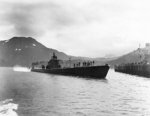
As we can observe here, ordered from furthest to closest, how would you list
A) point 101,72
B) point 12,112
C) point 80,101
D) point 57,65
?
1. point 57,65
2. point 101,72
3. point 80,101
4. point 12,112

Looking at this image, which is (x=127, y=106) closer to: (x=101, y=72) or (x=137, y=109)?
(x=137, y=109)

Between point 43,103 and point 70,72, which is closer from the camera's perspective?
point 43,103

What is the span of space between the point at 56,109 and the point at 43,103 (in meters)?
4.34

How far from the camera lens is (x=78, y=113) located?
2811 centimetres

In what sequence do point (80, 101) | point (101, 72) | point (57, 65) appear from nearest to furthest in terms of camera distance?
point (80, 101) < point (101, 72) < point (57, 65)

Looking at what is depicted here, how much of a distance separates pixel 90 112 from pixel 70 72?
79.3 meters

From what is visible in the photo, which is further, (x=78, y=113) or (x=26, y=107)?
(x=26, y=107)

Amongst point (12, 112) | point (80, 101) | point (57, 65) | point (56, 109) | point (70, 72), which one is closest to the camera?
point (12, 112)

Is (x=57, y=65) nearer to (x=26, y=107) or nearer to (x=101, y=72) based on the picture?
(x=101, y=72)

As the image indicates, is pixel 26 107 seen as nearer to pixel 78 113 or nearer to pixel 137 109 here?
pixel 78 113

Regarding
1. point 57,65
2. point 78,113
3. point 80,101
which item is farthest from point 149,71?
point 78,113

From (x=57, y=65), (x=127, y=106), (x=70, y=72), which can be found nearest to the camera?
(x=127, y=106)

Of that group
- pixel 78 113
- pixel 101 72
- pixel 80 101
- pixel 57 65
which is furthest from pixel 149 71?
pixel 78 113

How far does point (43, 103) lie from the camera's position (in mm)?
34125
